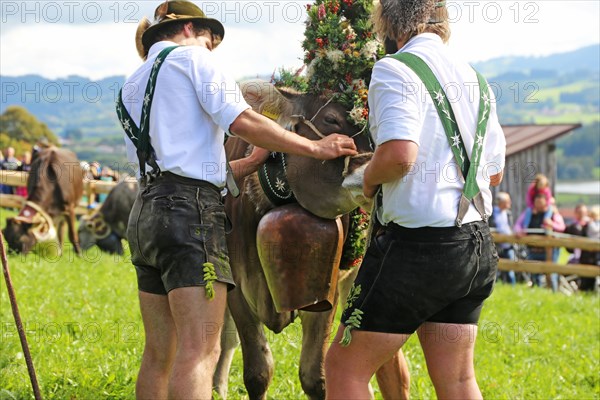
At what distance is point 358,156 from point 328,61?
71cm

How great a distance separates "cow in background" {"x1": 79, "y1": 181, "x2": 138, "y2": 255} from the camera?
14.6 m

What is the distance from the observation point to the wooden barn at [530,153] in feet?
89.5

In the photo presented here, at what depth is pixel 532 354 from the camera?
746cm

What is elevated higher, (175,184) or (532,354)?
(175,184)

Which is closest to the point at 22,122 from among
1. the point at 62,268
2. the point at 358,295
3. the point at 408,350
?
the point at 62,268

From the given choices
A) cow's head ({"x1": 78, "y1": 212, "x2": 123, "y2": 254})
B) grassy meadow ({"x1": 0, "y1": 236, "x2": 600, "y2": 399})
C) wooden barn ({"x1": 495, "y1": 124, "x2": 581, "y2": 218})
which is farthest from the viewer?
wooden barn ({"x1": 495, "y1": 124, "x2": 581, "y2": 218})

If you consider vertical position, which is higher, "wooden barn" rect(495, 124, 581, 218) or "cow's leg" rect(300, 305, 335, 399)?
"wooden barn" rect(495, 124, 581, 218)

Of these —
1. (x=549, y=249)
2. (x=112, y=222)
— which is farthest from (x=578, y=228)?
(x=112, y=222)

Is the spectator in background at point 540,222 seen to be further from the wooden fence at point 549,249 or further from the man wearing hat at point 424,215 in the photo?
the man wearing hat at point 424,215

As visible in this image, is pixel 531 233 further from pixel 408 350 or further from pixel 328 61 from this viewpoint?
pixel 328 61

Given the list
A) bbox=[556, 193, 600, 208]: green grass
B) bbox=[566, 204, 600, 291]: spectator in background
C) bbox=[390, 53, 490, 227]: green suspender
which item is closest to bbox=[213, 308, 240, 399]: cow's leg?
bbox=[390, 53, 490, 227]: green suspender

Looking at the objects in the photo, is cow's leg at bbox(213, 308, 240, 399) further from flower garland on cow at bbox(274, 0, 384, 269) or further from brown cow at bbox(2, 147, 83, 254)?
brown cow at bbox(2, 147, 83, 254)

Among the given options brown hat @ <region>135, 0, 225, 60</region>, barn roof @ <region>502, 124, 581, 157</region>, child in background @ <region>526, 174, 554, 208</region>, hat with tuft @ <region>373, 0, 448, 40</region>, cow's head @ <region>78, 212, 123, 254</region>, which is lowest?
cow's head @ <region>78, 212, 123, 254</region>

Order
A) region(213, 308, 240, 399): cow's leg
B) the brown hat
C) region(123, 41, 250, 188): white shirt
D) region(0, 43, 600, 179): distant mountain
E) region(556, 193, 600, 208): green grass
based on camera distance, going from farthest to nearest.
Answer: region(556, 193, 600, 208): green grass, region(0, 43, 600, 179): distant mountain, region(213, 308, 240, 399): cow's leg, the brown hat, region(123, 41, 250, 188): white shirt
